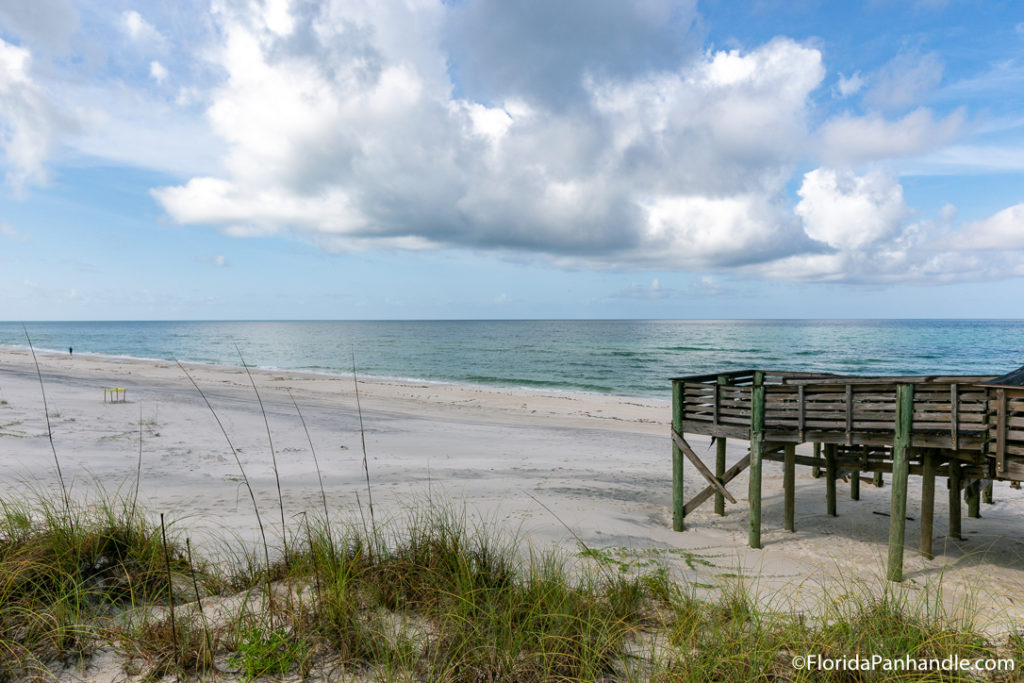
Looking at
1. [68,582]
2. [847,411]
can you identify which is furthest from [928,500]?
[68,582]

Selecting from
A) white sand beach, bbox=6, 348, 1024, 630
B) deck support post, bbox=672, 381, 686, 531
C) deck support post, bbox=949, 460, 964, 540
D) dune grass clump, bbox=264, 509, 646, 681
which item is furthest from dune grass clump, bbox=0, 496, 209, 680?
deck support post, bbox=949, 460, 964, 540

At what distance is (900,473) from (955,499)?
8.58 feet

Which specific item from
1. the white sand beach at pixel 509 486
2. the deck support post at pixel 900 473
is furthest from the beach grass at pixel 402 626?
the deck support post at pixel 900 473

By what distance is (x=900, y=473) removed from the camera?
27.3ft

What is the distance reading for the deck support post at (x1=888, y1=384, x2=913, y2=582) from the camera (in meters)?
8.07

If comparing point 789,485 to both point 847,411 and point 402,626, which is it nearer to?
point 847,411

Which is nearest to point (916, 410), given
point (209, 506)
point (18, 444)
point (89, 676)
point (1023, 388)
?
point (1023, 388)

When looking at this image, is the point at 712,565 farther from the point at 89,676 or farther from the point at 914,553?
the point at 89,676

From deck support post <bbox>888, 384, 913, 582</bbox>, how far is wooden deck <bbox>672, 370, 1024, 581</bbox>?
0.05 feet

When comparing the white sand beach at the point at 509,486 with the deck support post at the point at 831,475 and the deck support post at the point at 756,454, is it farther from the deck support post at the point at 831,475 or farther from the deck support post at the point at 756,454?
the deck support post at the point at 756,454

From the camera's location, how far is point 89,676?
3.75 meters

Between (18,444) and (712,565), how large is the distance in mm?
14434

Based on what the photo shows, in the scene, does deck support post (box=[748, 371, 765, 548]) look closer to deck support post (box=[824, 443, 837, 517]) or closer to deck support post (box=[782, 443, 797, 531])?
deck support post (box=[782, 443, 797, 531])

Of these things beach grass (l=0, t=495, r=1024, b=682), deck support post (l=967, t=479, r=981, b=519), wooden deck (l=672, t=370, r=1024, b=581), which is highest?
wooden deck (l=672, t=370, r=1024, b=581)
